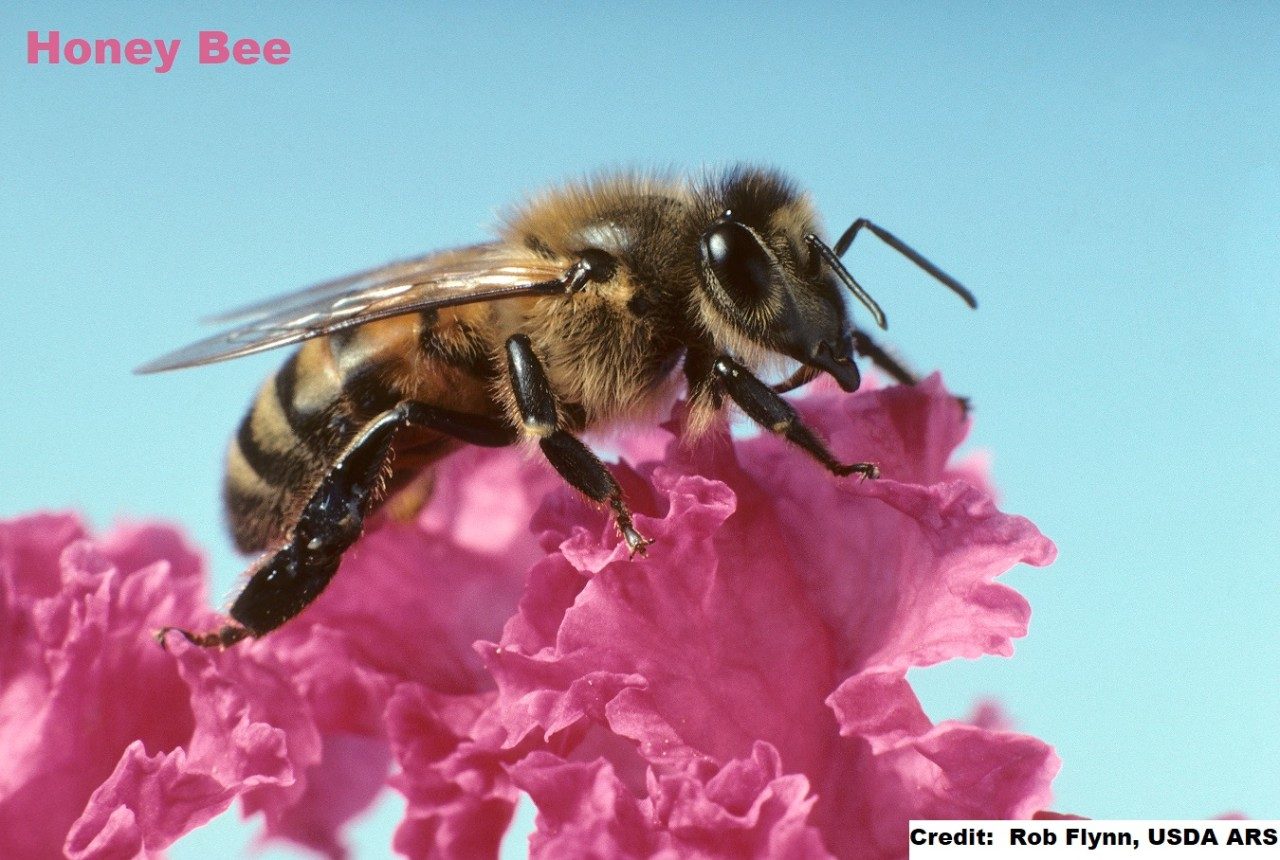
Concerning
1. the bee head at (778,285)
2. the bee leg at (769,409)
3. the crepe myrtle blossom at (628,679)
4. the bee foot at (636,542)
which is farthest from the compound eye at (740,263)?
the bee foot at (636,542)

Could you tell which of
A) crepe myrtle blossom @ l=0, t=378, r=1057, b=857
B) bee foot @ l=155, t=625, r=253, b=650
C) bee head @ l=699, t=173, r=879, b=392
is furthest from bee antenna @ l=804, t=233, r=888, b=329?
bee foot @ l=155, t=625, r=253, b=650

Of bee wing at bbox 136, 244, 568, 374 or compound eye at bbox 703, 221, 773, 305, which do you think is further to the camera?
bee wing at bbox 136, 244, 568, 374

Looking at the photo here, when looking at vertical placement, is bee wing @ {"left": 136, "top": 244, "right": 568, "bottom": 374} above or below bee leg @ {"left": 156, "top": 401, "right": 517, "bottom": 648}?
above

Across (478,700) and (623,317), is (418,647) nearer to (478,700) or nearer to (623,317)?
(478,700)

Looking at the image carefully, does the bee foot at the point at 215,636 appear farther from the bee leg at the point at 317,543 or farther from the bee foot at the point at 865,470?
the bee foot at the point at 865,470

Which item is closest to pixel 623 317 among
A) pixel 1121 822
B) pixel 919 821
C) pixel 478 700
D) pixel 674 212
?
pixel 674 212

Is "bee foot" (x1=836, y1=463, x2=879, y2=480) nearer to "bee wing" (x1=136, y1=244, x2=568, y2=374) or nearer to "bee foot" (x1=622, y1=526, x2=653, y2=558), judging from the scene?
"bee foot" (x1=622, y1=526, x2=653, y2=558)
